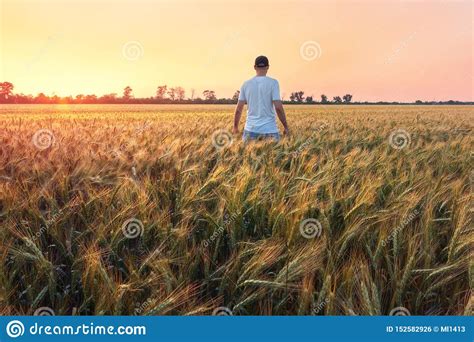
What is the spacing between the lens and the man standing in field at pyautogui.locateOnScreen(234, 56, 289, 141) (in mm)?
5082

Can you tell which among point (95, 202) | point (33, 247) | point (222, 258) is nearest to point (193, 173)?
point (95, 202)

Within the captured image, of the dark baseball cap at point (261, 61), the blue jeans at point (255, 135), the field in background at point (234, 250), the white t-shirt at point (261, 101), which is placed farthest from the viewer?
the blue jeans at point (255, 135)

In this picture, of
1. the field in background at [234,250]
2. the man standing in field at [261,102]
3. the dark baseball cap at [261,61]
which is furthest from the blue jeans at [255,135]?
the field in background at [234,250]

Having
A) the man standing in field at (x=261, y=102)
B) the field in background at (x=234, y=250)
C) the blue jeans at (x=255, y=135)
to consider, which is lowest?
the field in background at (x=234, y=250)

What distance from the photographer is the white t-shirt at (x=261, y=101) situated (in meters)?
5.09

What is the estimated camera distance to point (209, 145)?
472 cm

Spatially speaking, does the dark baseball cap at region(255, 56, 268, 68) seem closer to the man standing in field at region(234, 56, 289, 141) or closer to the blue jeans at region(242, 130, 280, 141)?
the man standing in field at region(234, 56, 289, 141)

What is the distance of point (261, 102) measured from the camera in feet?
16.9

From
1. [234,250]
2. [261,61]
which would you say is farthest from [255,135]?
[234,250]

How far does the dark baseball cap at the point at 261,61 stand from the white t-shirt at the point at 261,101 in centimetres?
15

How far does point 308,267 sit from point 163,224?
80 centimetres

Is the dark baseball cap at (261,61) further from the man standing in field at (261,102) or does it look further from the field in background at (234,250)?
the field in background at (234,250)

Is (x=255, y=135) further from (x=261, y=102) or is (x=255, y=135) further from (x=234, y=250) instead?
(x=234, y=250)

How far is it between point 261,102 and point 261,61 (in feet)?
1.67
